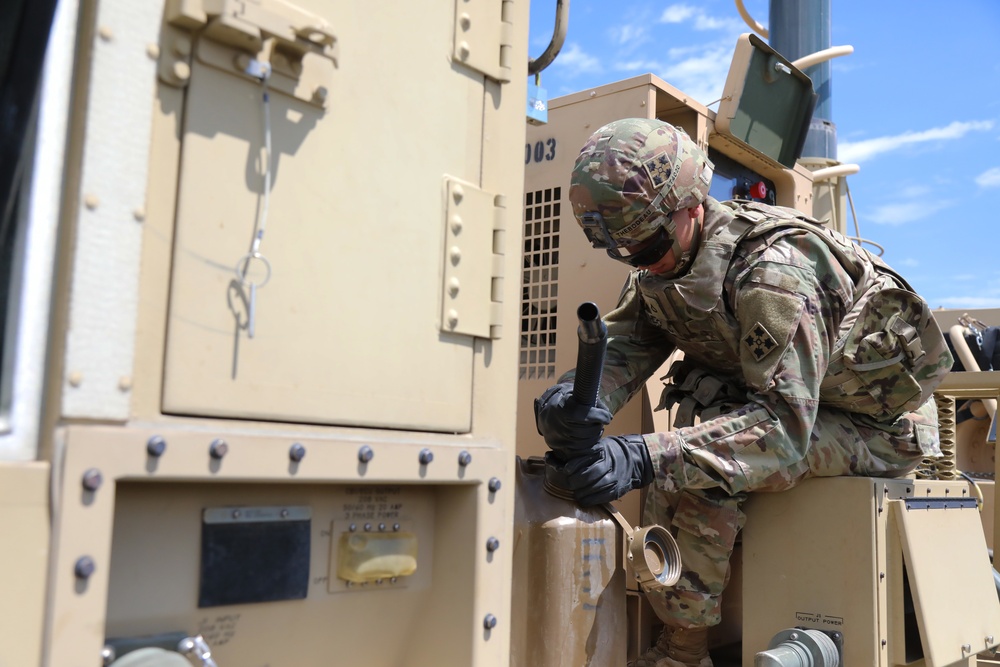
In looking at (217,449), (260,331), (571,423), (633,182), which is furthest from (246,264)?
(633,182)

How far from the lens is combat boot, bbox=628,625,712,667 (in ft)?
8.20

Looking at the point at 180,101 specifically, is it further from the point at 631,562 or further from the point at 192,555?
the point at 631,562

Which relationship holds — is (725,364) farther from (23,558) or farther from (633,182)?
(23,558)

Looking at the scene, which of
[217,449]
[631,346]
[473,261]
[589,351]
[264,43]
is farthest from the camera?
[631,346]

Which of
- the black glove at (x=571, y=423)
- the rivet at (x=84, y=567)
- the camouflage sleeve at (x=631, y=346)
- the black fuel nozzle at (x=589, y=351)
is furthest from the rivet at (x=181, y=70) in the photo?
the camouflage sleeve at (x=631, y=346)

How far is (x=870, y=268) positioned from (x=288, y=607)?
2024 mm

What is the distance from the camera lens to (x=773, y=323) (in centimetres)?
235

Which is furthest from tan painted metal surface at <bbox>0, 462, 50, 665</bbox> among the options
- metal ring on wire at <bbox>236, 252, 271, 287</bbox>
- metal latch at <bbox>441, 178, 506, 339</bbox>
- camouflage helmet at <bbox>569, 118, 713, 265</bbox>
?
camouflage helmet at <bbox>569, 118, 713, 265</bbox>

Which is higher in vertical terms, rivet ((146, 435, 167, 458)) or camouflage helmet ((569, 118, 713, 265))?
camouflage helmet ((569, 118, 713, 265))

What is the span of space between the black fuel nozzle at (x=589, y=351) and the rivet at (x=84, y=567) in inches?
37.7

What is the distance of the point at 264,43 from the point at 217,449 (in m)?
0.53

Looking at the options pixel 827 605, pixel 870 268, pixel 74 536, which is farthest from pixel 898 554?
pixel 74 536

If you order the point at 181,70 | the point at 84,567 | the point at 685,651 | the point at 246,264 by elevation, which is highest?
the point at 181,70

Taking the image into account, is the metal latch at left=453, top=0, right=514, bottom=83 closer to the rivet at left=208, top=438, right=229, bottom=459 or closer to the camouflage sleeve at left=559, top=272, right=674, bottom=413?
the rivet at left=208, top=438, right=229, bottom=459
